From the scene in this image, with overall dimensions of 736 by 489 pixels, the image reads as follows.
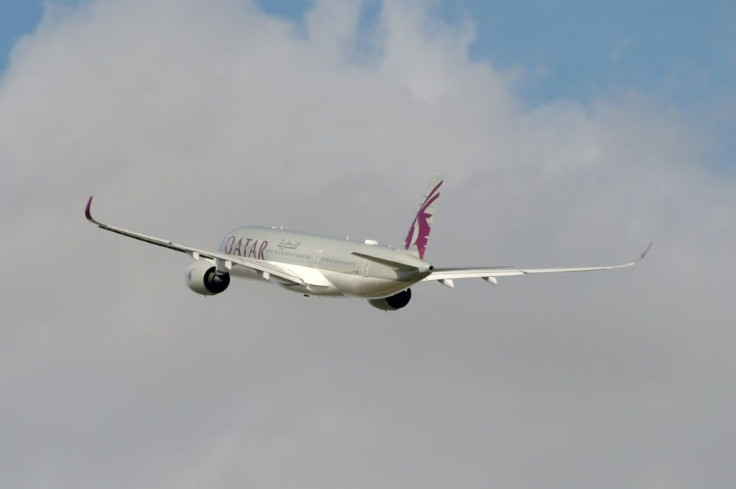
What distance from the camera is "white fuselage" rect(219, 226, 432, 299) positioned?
68.8 m

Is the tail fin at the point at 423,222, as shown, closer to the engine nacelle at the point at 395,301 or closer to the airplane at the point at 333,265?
the airplane at the point at 333,265

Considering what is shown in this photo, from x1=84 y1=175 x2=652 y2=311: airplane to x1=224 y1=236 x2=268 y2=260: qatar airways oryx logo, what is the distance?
6cm

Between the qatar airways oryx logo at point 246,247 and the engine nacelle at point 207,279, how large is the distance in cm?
337

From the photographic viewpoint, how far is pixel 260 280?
79.3m

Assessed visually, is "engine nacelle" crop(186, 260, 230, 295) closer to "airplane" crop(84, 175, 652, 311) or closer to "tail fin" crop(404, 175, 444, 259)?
"airplane" crop(84, 175, 652, 311)

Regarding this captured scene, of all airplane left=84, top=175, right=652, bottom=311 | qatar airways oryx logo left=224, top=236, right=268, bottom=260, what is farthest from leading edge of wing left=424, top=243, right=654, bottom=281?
qatar airways oryx logo left=224, top=236, right=268, bottom=260

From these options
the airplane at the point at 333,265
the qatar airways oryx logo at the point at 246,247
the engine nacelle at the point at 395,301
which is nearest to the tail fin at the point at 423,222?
the airplane at the point at 333,265

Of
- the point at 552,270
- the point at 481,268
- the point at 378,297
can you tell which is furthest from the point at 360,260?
the point at 552,270

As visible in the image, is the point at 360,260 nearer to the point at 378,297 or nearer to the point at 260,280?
the point at 378,297

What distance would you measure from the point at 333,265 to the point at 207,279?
9.74m

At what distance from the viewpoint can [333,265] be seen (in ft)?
242

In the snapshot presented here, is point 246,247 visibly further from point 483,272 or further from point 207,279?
point 483,272

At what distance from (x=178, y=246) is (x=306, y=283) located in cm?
740

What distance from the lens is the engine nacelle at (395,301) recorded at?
75.5 meters
